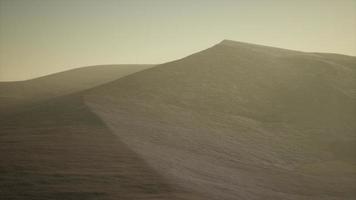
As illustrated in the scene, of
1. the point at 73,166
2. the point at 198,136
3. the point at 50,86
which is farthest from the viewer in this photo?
the point at 50,86

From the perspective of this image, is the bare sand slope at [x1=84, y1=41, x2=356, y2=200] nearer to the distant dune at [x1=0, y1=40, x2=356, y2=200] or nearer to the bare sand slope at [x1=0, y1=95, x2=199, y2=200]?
the distant dune at [x1=0, y1=40, x2=356, y2=200]

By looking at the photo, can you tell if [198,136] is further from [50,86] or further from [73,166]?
[50,86]

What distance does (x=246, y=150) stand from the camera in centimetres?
2134

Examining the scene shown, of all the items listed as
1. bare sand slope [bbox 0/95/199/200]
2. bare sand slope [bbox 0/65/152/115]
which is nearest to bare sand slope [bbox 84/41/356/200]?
bare sand slope [bbox 0/95/199/200]

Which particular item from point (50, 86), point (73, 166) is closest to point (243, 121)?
point (73, 166)

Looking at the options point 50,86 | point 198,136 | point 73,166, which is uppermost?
point 50,86

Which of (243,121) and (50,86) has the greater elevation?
(50,86)

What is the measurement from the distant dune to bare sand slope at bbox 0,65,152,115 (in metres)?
12.3

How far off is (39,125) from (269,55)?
36064 mm

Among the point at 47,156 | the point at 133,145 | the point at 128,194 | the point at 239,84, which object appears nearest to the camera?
the point at 128,194

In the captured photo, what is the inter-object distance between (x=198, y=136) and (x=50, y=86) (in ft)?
121

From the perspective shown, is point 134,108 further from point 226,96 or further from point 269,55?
point 269,55

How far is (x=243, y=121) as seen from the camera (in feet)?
95.2

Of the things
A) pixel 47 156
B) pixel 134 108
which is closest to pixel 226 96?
pixel 134 108
